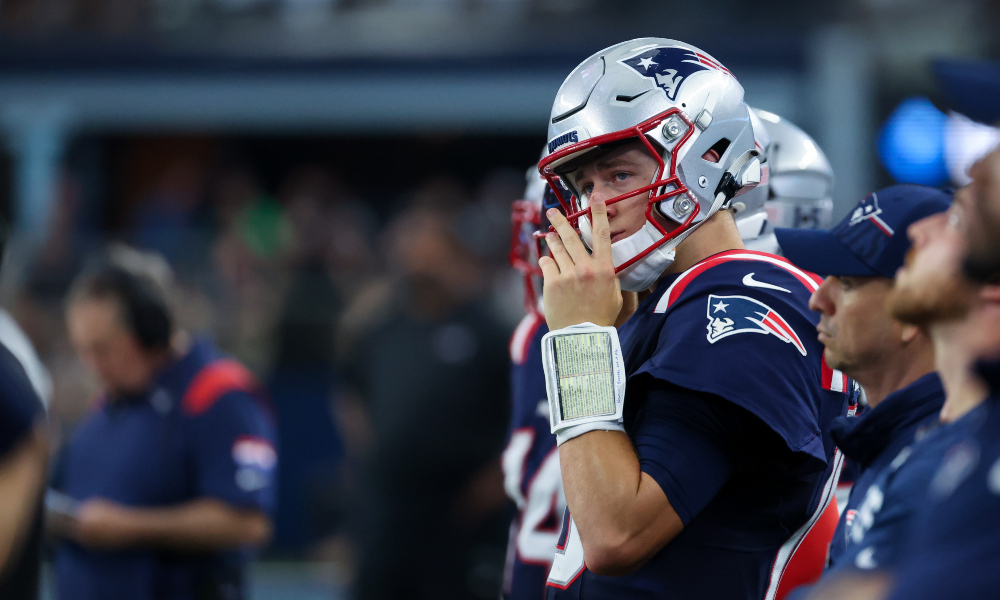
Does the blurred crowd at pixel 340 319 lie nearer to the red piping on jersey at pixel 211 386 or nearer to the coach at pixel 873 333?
the red piping on jersey at pixel 211 386

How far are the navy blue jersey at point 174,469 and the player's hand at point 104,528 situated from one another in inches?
2.6

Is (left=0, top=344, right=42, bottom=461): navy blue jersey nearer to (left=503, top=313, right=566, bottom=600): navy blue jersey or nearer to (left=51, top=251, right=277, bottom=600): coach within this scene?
(left=503, top=313, right=566, bottom=600): navy blue jersey

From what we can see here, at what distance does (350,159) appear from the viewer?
13375 millimetres

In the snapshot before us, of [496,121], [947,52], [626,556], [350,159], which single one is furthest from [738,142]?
[350,159]

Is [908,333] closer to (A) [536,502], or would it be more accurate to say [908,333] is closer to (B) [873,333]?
(B) [873,333]

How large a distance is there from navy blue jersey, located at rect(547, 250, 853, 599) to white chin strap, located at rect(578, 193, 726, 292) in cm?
5

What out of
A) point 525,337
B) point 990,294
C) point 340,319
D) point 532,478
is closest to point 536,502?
point 532,478

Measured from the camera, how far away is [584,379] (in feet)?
6.70

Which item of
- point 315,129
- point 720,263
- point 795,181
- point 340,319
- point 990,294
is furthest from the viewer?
point 315,129

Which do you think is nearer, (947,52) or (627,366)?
(627,366)

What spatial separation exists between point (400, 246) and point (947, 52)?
6816 mm

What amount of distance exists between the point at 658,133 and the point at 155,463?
263cm

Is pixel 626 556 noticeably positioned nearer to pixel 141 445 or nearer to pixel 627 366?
pixel 627 366

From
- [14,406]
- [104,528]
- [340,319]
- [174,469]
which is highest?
[14,406]
